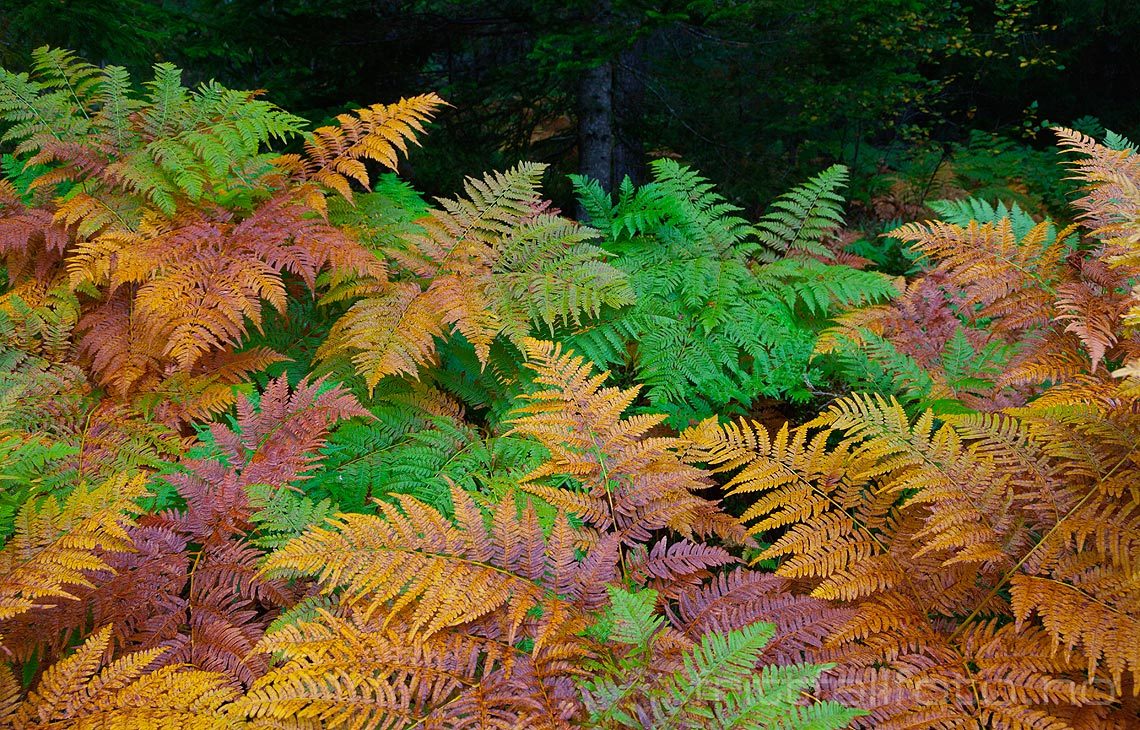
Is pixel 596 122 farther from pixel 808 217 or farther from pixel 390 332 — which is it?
pixel 390 332

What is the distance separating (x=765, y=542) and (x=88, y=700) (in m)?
1.96

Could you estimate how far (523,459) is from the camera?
2.30 metres

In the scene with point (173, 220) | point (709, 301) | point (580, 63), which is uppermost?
point (580, 63)

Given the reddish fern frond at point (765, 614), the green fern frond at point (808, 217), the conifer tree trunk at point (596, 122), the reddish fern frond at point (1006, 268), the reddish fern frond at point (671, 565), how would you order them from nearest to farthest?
the reddish fern frond at point (765, 614), the reddish fern frond at point (671, 565), the reddish fern frond at point (1006, 268), the green fern frond at point (808, 217), the conifer tree trunk at point (596, 122)

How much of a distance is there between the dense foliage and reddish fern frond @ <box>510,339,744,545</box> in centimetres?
1

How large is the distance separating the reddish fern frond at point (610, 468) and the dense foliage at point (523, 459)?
0.01m

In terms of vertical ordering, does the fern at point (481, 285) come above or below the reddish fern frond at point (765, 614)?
above

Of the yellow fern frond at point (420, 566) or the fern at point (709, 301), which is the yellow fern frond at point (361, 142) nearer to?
the fern at point (709, 301)

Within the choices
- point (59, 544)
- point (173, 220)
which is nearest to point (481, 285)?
point (173, 220)

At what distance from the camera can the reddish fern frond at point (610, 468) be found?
1796mm

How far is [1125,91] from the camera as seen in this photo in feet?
30.3

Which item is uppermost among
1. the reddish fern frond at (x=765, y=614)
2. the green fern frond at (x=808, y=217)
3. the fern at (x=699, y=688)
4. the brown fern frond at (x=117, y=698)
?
the green fern frond at (x=808, y=217)

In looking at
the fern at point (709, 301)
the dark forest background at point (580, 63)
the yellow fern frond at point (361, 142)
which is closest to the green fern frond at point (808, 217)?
the fern at point (709, 301)

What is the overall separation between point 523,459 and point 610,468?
21.4 inches
